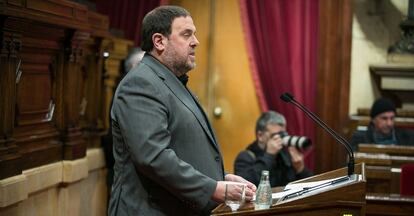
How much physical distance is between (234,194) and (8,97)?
3.97 ft

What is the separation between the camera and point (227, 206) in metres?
1.95

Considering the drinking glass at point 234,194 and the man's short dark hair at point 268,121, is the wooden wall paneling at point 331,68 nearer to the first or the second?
the man's short dark hair at point 268,121

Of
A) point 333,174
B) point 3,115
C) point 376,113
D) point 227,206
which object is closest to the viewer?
point 227,206

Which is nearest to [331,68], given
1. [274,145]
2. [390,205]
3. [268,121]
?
[268,121]

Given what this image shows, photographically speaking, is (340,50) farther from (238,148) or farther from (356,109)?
(238,148)

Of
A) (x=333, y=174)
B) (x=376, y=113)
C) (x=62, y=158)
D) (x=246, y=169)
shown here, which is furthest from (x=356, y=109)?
(x=333, y=174)

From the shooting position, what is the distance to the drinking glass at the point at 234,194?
76.8 inches

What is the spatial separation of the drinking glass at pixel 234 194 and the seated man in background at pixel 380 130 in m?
2.72

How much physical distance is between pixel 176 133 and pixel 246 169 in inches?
68.5

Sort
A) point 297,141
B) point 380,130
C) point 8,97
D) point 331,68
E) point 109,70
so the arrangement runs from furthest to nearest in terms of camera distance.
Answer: point 331,68
point 380,130
point 109,70
point 297,141
point 8,97

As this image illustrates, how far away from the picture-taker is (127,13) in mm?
5258

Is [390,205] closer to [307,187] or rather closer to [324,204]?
[307,187]

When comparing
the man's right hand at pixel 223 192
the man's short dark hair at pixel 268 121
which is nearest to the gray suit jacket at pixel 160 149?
the man's right hand at pixel 223 192

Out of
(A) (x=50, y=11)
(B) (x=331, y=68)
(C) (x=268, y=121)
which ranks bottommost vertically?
(C) (x=268, y=121)
